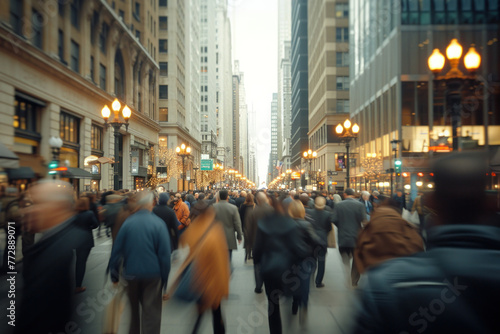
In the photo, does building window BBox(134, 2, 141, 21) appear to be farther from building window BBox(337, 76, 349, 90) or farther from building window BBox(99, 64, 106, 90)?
building window BBox(337, 76, 349, 90)

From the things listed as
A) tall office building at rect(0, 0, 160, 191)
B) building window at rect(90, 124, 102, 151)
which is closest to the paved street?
tall office building at rect(0, 0, 160, 191)

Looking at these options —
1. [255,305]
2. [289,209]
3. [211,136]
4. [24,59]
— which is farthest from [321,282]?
[211,136]

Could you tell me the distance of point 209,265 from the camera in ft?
17.0

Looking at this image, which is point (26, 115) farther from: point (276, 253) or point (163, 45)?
point (163, 45)

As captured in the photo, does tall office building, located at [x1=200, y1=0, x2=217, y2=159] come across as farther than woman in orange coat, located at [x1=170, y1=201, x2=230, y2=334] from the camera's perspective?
Yes

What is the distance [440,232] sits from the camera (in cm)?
186

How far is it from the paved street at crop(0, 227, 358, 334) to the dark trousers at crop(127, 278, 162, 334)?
11.9 inches

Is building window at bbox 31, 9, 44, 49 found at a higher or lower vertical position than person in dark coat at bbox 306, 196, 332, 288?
higher

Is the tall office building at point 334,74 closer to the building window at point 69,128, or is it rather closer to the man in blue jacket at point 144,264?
the building window at point 69,128

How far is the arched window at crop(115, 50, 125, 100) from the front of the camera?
43.0 meters

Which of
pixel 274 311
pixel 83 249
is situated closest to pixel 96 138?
pixel 83 249

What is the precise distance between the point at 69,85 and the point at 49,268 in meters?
29.1

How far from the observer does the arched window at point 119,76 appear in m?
43.0

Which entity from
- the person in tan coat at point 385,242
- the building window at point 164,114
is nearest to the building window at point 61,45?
the person in tan coat at point 385,242
